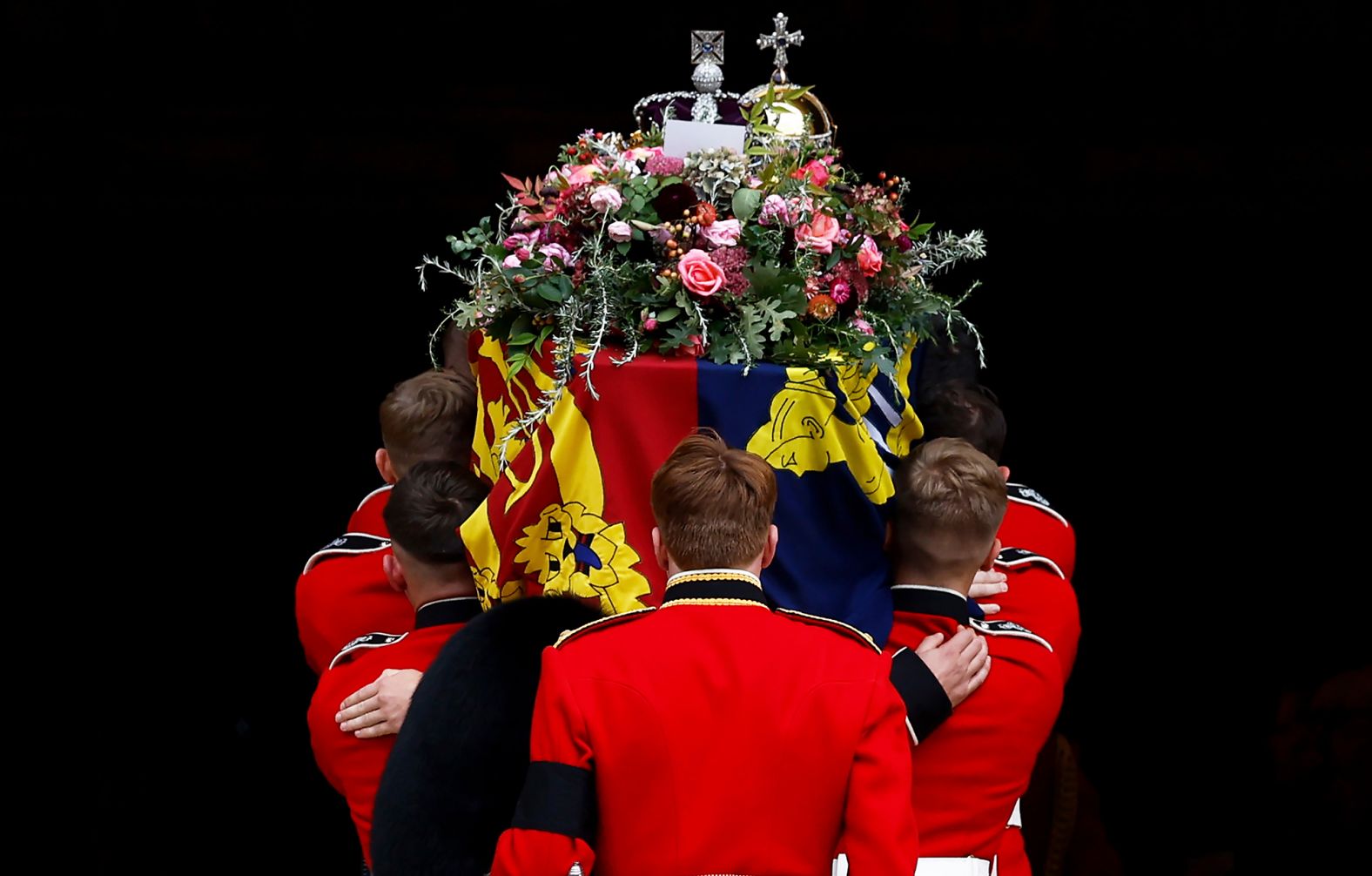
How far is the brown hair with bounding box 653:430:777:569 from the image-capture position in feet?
7.91

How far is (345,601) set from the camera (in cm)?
327

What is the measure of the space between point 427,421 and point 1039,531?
4.46 ft

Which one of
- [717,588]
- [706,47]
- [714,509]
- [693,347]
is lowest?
[717,588]

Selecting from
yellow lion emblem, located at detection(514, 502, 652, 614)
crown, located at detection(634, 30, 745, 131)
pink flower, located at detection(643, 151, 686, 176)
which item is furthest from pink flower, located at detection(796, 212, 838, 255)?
yellow lion emblem, located at detection(514, 502, 652, 614)

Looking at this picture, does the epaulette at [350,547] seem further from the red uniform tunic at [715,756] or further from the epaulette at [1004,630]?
the epaulette at [1004,630]

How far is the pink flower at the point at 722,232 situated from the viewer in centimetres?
281

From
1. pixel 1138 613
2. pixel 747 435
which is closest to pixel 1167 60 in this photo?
pixel 1138 613

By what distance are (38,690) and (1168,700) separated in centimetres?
341

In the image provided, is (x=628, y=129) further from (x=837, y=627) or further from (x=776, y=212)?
(x=837, y=627)

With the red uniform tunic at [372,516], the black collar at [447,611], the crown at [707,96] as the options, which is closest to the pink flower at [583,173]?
the crown at [707,96]

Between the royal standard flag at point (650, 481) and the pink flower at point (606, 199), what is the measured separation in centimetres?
27

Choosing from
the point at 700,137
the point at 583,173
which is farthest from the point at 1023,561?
the point at 583,173

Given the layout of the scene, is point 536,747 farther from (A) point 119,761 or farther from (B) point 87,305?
(B) point 87,305

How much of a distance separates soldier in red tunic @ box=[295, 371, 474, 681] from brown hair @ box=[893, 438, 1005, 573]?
3.45 feet
